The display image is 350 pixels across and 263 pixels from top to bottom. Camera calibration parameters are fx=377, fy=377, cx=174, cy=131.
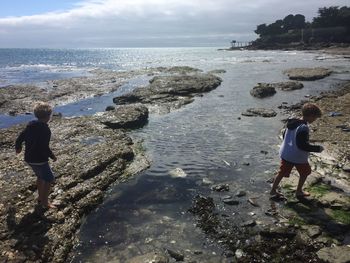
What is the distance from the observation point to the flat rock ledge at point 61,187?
8.67 metres

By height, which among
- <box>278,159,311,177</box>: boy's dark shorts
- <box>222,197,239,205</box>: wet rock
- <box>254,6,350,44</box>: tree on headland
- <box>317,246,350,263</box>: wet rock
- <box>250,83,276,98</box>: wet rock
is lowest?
<box>222,197,239,205</box>: wet rock

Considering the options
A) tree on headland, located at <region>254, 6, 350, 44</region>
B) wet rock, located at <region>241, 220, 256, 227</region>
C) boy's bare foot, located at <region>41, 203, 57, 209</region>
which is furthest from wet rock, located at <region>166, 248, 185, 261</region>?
tree on headland, located at <region>254, 6, 350, 44</region>

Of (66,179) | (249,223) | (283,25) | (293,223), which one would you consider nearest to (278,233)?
(293,223)

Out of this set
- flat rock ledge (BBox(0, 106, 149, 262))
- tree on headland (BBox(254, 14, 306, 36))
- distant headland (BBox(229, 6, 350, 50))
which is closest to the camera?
flat rock ledge (BBox(0, 106, 149, 262))

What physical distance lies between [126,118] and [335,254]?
51.4 ft

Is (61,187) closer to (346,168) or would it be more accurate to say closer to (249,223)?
(249,223)

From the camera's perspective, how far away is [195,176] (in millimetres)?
13227

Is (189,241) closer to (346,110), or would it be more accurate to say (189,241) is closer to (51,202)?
(51,202)

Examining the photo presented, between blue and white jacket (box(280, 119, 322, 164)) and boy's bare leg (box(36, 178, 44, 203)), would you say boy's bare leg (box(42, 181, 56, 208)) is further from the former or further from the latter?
blue and white jacket (box(280, 119, 322, 164))

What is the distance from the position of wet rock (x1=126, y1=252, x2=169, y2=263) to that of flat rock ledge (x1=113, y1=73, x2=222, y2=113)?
60.2ft

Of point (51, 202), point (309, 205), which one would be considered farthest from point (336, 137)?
point (51, 202)

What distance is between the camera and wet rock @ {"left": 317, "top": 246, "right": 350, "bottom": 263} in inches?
305

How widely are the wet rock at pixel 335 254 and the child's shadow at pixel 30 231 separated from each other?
6.10m

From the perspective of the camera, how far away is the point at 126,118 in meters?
21.9
